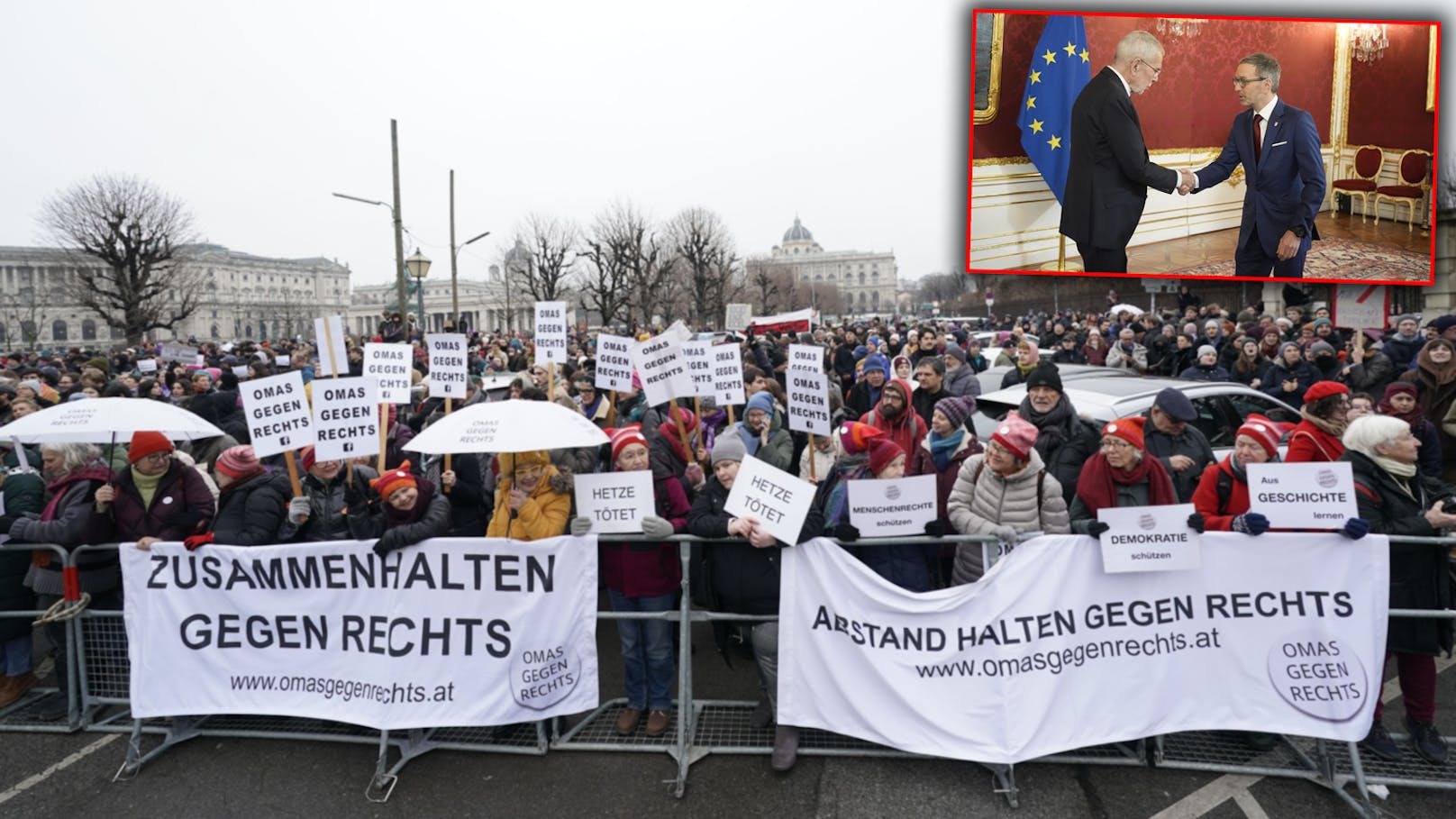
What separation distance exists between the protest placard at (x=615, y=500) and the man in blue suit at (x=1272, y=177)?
10.6 m

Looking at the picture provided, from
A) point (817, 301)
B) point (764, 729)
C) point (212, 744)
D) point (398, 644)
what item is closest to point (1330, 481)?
point (764, 729)

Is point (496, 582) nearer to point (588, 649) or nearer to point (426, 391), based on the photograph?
point (588, 649)

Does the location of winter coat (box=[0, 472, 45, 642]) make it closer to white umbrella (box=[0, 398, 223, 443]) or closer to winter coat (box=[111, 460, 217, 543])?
white umbrella (box=[0, 398, 223, 443])

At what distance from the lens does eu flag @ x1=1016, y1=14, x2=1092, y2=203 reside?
11758 millimetres

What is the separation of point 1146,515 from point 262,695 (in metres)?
4.81

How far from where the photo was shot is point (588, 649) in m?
4.33

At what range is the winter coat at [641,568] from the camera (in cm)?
445

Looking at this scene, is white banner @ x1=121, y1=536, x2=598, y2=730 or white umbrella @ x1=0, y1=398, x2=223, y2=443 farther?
white umbrella @ x1=0, y1=398, x2=223, y2=443

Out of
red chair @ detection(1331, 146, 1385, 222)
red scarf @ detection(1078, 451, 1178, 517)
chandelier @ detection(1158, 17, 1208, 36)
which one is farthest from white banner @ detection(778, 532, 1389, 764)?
chandelier @ detection(1158, 17, 1208, 36)

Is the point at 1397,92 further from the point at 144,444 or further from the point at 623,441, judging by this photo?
the point at 144,444

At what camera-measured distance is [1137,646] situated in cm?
400

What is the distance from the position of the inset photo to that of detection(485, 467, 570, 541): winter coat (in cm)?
1012

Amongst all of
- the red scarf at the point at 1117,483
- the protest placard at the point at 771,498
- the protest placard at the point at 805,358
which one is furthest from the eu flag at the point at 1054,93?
the protest placard at the point at 771,498

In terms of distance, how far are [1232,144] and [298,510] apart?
41.1 feet
